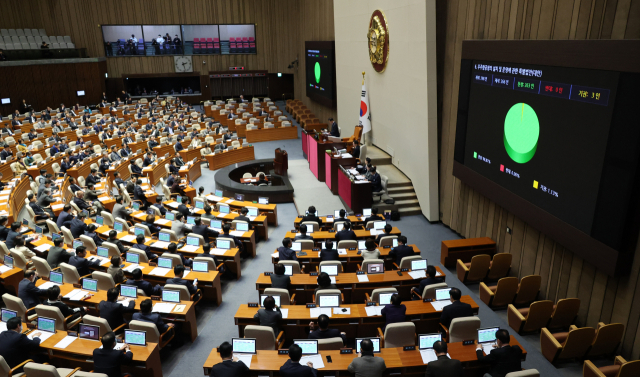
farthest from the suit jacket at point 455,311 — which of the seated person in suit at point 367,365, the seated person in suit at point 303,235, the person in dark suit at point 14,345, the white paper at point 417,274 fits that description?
the person in dark suit at point 14,345

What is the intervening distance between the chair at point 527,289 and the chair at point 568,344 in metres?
1.27

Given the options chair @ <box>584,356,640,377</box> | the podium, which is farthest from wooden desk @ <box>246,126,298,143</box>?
chair @ <box>584,356,640,377</box>

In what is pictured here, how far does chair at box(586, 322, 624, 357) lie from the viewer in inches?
251

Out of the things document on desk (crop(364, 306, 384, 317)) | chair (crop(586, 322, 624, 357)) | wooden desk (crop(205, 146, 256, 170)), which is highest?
document on desk (crop(364, 306, 384, 317))

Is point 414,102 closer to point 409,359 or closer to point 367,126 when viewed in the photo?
point 367,126

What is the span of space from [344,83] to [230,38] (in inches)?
619

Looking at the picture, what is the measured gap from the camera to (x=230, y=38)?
31859 mm

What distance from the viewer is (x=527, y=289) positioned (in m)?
8.06

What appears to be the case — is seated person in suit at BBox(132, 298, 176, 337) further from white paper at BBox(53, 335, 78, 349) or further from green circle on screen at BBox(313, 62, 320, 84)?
green circle on screen at BBox(313, 62, 320, 84)

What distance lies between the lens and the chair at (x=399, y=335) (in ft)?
19.9

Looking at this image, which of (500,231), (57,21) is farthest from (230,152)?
(57,21)

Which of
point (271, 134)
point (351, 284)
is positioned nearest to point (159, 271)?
point (351, 284)

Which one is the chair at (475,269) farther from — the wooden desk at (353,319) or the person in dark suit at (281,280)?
the person in dark suit at (281,280)

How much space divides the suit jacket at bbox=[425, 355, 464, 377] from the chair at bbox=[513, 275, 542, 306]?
11.3 feet
